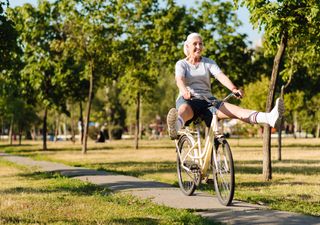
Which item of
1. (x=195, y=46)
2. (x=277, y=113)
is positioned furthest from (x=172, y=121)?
(x=277, y=113)

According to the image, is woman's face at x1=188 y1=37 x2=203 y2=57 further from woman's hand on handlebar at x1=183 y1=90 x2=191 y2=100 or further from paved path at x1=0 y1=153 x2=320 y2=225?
paved path at x1=0 y1=153 x2=320 y2=225

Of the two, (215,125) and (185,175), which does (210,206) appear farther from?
(185,175)

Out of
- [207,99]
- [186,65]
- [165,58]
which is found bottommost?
[207,99]

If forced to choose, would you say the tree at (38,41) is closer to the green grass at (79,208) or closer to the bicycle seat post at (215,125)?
the green grass at (79,208)

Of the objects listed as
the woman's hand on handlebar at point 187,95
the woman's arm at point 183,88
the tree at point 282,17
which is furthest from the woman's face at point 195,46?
the tree at point 282,17

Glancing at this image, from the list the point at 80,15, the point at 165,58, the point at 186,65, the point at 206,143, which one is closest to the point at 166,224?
the point at 206,143

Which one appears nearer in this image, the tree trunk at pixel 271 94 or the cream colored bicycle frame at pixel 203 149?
the cream colored bicycle frame at pixel 203 149

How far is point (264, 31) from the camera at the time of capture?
12844mm

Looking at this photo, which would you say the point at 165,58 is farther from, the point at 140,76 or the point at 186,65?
the point at 186,65

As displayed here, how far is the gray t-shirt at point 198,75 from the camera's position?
8.20 meters

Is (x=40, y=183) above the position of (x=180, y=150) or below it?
below

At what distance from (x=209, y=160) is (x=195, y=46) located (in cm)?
181

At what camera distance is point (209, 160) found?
8117mm

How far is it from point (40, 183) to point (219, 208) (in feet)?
21.1
